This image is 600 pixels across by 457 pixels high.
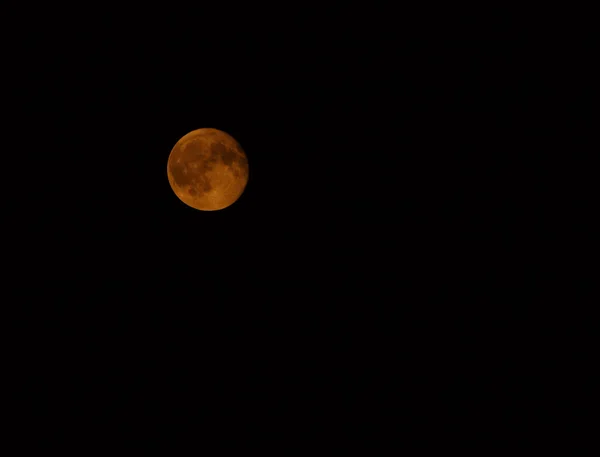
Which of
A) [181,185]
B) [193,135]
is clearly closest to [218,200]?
[181,185]

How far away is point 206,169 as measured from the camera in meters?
2.42

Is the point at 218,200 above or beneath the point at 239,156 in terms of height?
beneath

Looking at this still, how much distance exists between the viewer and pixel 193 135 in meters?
2.54

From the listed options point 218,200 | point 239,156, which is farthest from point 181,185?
point 239,156

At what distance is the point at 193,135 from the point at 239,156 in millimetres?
313

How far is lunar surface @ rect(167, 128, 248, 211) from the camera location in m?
2.43

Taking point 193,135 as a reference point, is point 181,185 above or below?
below

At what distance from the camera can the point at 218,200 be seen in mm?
2514

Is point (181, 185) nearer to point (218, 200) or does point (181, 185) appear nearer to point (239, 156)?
point (218, 200)

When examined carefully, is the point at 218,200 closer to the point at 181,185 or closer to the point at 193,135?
the point at 181,185

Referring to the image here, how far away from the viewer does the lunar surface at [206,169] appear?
2432 mm

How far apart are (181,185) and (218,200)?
0.79 feet

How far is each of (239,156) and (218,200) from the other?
323mm
